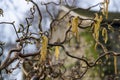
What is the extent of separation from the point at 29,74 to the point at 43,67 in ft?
1.84

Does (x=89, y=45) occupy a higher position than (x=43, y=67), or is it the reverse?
(x=43, y=67)

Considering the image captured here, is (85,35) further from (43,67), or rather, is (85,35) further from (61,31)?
(43,67)

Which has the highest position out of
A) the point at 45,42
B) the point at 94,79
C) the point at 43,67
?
the point at 45,42

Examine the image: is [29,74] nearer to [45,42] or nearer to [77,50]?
[45,42]

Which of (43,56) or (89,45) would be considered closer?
(43,56)

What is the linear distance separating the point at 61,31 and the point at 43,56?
37.2 feet

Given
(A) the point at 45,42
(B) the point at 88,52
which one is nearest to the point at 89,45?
(B) the point at 88,52

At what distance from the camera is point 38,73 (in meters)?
7.51

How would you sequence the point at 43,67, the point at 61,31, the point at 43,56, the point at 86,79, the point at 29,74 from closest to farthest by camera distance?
the point at 43,56 → the point at 43,67 → the point at 29,74 → the point at 86,79 → the point at 61,31

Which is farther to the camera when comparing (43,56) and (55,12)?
(55,12)

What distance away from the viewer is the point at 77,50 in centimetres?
1658

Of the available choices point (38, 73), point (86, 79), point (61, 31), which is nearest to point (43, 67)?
point (38, 73)

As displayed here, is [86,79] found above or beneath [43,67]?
beneath

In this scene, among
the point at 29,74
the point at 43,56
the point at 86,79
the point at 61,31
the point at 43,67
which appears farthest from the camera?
the point at 61,31
